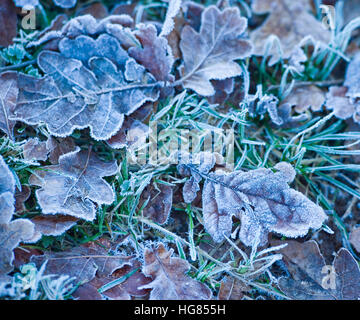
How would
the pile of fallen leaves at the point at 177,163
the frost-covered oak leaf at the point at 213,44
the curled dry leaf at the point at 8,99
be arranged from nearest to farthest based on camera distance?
the pile of fallen leaves at the point at 177,163, the curled dry leaf at the point at 8,99, the frost-covered oak leaf at the point at 213,44

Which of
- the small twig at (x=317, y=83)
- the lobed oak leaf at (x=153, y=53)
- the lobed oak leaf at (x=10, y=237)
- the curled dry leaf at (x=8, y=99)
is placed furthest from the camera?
the small twig at (x=317, y=83)

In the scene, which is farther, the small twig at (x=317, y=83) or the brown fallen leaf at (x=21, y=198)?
the small twig at (x=317, y=83)

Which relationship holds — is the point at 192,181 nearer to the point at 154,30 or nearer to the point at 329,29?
the point at 154,30

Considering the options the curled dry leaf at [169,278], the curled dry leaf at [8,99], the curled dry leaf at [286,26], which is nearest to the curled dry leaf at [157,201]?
the curled dry leaf at [169,278]

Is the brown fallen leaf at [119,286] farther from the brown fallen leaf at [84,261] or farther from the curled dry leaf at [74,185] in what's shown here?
the curled dry leaf at [74,185]

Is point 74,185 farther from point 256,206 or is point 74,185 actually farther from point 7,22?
point 7,22

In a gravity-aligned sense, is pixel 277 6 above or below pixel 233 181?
above

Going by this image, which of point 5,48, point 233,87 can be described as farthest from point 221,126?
point 5,48

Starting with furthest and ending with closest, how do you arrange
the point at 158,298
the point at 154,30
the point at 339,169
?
the point at 339,169, the point at 154,30, the point at 158,298
